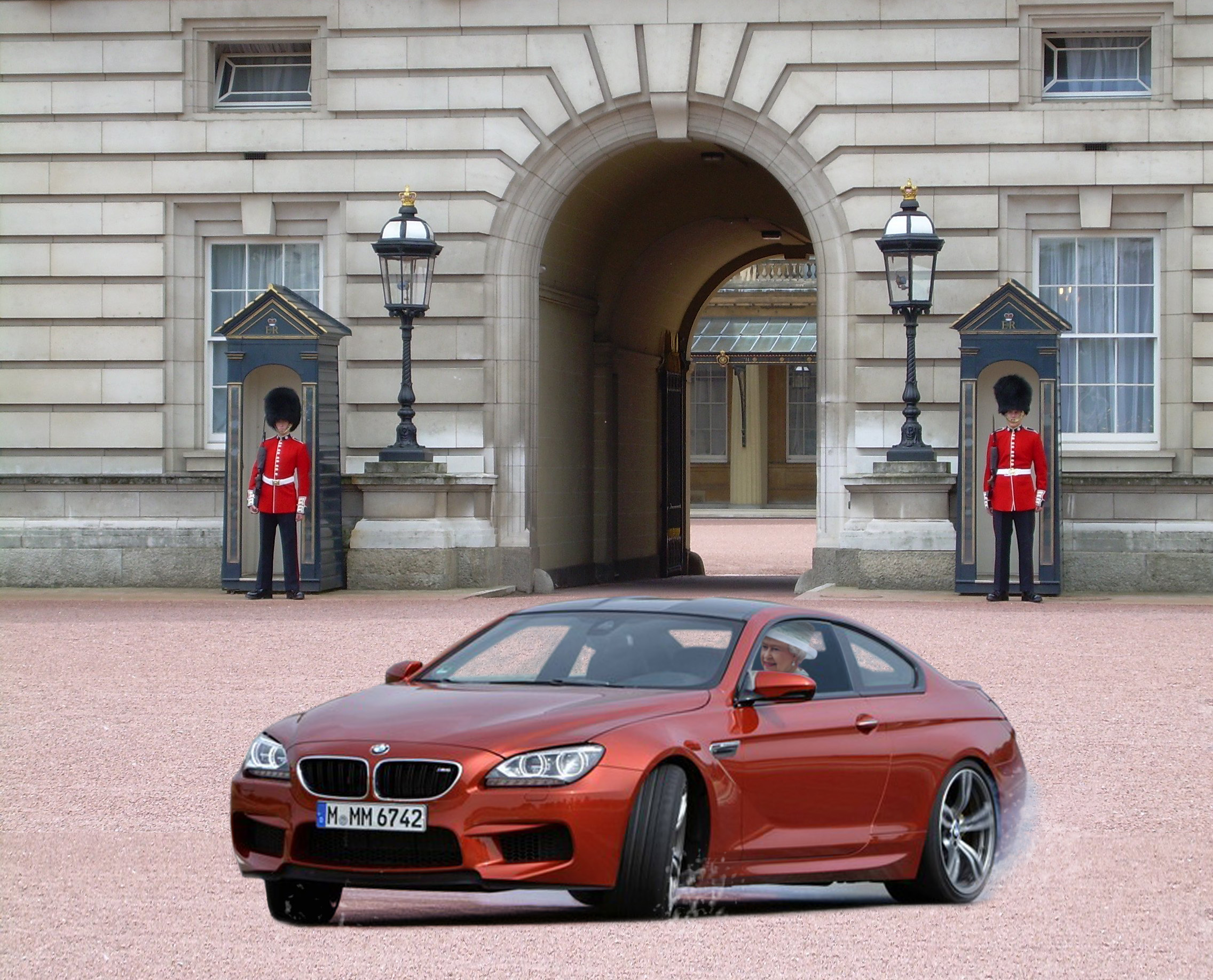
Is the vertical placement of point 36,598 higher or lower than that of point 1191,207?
lower

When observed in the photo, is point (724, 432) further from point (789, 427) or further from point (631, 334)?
point (631, 334)

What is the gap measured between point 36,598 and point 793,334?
35.4m

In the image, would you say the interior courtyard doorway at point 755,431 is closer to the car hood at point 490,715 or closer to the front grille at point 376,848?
the car hood at point 490,715

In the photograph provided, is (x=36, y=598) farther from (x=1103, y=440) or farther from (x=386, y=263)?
(x=1103, y=440)

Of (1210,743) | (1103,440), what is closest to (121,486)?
(1103,440)

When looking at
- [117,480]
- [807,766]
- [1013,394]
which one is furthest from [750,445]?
[807,766]

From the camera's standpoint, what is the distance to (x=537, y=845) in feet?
21.2

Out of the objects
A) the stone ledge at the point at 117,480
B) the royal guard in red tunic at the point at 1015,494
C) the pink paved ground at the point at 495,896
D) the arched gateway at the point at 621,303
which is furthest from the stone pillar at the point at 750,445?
the pink paved ground at the point at 495,896

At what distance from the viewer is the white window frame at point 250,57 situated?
2191 cm

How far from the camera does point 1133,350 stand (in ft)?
69.8

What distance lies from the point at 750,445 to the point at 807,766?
5162 centimetres

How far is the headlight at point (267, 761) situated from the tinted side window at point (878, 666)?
7.24 ft

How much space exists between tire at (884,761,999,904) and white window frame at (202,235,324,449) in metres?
15.1

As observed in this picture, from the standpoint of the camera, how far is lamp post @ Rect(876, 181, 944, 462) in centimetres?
1977
